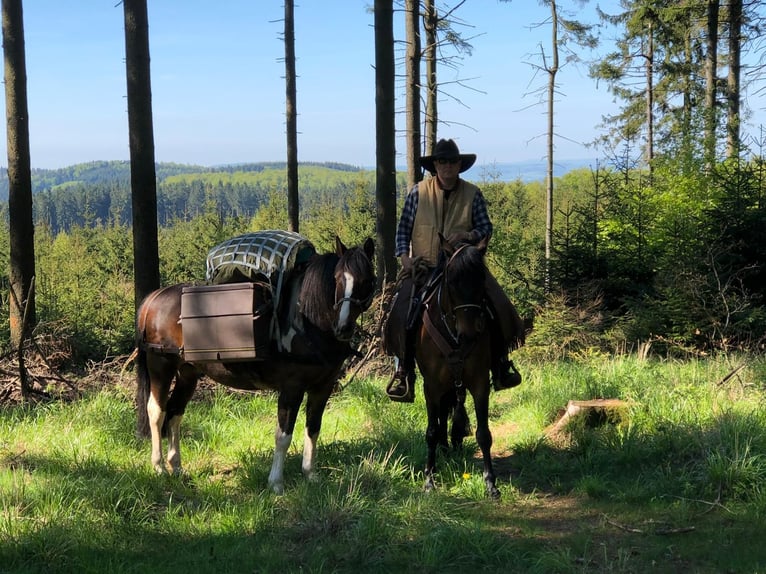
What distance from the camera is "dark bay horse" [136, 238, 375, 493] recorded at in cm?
503

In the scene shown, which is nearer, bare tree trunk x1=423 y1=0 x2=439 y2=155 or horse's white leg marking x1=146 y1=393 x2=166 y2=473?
horse's white leg marking x1=146 y1=393 x2=166 y2=473

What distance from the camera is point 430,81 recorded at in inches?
650

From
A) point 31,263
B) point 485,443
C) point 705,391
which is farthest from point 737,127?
point 31,263

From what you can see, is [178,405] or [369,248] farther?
[178,405]

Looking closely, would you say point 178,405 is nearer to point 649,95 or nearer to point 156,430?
point 156,430

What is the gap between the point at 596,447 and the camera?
6.02 metres

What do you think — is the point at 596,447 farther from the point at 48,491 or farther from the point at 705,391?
the point at 48,491

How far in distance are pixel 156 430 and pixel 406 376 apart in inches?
99.9

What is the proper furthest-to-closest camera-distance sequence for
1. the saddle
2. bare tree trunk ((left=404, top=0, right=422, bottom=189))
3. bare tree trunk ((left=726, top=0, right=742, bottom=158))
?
1. bare tree trunk ((left=726, top=0, right=742, bottom=158))
2. bare tree trunk ((left=404, top=0, right=422, bottom=189))
3. the saddle

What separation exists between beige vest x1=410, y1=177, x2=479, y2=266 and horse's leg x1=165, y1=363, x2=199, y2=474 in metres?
2.67

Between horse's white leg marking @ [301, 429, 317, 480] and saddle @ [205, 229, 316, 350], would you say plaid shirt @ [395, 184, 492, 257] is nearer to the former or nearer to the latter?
saddle @ [205, 229, 316, 350]

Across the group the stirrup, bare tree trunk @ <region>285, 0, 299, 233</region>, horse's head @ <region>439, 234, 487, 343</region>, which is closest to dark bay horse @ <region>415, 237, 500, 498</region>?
horse's head @ <region>439, 234, 487, 343</region>

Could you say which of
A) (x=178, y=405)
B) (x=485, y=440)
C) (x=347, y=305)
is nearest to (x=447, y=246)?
(x=347, y=305)

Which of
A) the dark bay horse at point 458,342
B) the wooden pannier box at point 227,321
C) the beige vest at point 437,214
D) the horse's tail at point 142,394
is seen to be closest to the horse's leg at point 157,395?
the horse's tail at point 142,394
